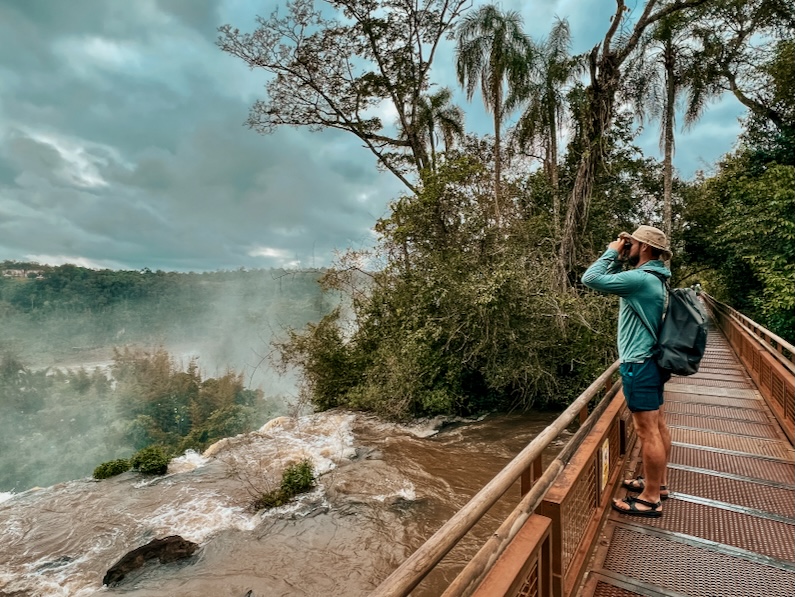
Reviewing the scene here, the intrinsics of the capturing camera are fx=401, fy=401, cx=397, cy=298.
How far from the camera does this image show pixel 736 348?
9633mm

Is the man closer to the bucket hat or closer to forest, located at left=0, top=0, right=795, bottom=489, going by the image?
the bucket hat

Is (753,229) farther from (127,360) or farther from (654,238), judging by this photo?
(127,360)

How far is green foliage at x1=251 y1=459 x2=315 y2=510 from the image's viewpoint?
713 cm

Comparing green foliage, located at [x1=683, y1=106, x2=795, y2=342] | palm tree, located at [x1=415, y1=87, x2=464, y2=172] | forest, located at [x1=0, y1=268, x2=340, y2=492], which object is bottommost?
forest, located at [x1=0, y1=268, x2=340, y2=492]

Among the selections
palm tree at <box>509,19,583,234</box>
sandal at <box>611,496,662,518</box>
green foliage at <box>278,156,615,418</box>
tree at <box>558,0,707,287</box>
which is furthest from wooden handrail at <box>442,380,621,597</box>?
palm tree at <box>509,19,583,234</box>

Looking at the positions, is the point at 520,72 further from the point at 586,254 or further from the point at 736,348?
the point at 736,348

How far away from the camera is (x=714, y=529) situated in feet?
8.60

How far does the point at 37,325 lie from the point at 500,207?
65080 mm

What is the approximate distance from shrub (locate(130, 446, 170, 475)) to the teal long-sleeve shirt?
36.3 feet

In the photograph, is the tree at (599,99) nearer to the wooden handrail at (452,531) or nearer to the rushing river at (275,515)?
the rushing river at (275,515)

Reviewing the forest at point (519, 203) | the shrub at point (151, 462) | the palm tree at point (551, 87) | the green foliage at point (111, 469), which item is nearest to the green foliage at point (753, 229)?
the forest at point (519, 203)

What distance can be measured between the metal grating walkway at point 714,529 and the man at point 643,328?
0.89 ft

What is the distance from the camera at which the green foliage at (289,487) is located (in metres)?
7.13

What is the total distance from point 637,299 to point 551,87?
49.3 feet
